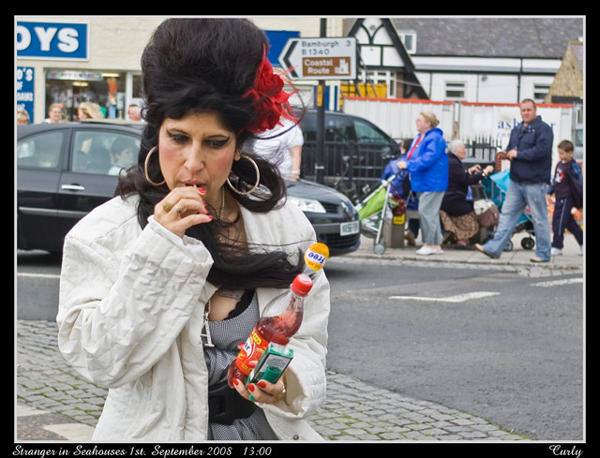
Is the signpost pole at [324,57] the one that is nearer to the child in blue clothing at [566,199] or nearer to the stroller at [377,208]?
the stroller at [377,208]

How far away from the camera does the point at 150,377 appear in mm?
2182

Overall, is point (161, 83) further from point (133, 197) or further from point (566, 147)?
point (566, 147)

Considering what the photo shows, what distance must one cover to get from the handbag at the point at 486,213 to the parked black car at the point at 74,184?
3588 millimetres

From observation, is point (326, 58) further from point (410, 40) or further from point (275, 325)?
point (410, 40)

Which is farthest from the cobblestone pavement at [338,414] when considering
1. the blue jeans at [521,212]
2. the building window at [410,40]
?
the building window at [410,40]

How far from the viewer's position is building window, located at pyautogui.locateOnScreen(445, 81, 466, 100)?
5762cm

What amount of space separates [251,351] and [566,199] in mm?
12600

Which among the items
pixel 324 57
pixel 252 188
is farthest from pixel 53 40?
pixel 252 188

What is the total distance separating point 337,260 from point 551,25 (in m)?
52.1

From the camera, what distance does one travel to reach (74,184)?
1096 cm

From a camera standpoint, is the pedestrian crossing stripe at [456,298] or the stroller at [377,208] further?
the stroller at [377,208]

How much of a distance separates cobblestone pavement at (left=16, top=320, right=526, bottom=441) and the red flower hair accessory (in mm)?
2998

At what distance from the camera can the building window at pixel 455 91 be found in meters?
57.6

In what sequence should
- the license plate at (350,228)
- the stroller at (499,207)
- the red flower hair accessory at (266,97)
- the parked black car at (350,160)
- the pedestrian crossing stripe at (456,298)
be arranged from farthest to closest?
the parked black car at (350,160) → the stroller at (499,207) → the license plate at (350,228) → the pedestrian crossing stripe at (456,298) → the red flower hair accessory at (266,97)
